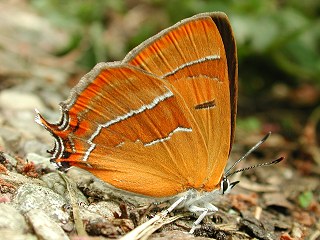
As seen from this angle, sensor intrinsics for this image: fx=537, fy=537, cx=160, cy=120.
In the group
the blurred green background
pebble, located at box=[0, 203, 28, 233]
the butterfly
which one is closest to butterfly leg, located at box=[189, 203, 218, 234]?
the butterfly

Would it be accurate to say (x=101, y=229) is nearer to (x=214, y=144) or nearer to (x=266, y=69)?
(x=214, y=144)

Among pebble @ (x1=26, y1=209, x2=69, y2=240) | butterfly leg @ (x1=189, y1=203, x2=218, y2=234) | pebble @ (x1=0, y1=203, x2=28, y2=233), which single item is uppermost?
pebble @ (x1=0, y1=203, x2=28, y2=233)

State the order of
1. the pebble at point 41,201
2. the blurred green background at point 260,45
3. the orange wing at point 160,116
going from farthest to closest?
the blurred green background at point 260,45 → the orange wing at point 160,116 → the pebble at point 41,201

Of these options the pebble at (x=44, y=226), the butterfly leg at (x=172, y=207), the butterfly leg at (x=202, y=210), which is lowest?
the butterfly leg at (x=202, y=210)

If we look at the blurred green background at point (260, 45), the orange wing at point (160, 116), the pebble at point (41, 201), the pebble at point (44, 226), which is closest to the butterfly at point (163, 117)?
the orange wing at point (160, 116)

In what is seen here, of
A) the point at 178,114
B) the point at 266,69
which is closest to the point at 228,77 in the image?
the point at 178,114

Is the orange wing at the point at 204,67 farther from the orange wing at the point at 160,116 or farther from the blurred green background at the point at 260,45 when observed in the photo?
the blurred green background at the point at 260,45

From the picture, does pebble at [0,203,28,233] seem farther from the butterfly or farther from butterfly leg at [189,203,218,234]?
butterfly leg at [189,203,218,234]
